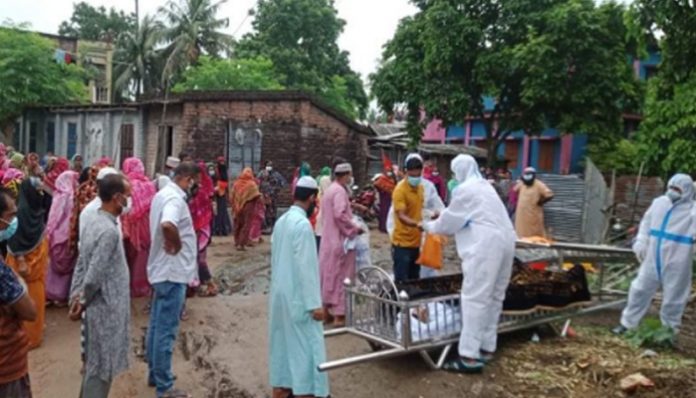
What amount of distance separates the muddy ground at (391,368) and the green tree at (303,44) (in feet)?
84.7

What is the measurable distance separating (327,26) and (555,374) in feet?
100

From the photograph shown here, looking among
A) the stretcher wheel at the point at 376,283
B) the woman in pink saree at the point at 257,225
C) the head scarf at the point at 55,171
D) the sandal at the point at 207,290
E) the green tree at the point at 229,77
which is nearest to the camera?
the stretcher wheel at the point at 376,283

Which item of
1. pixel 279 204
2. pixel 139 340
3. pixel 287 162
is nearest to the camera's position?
pixel 139 340

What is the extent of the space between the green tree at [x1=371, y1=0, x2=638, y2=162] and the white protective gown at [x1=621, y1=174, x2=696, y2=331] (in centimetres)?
1153

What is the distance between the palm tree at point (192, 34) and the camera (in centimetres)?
3172

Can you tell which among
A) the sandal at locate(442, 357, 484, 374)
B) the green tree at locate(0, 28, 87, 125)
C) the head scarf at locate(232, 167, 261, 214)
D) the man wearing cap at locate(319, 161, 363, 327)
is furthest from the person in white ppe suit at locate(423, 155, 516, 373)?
the green tree at locate(0, 28, 87, 125)

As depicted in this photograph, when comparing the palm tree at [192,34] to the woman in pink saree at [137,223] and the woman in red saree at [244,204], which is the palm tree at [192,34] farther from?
the woman in pink saree at [137,223]

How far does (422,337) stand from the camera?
17.2ft

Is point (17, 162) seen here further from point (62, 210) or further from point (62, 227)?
point (62, 227)

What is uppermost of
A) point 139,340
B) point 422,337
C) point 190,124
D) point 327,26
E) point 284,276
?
point 327,26

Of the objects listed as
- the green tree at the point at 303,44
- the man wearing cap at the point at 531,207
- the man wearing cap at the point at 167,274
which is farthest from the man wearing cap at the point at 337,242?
the green tree at the point at 303,44

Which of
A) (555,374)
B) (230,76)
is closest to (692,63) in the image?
(555,374)

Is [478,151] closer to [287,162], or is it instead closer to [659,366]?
[287,162]

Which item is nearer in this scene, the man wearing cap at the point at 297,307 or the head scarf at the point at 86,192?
the man wearing cap at the point at 297,307
